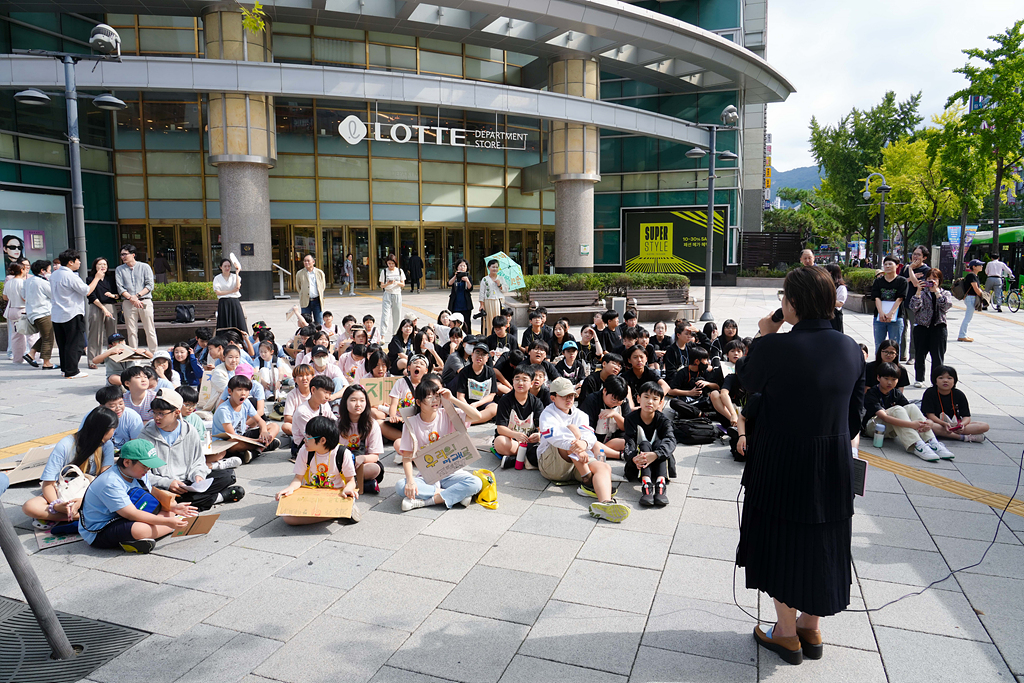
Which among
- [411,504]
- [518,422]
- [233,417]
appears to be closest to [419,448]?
[411,504]

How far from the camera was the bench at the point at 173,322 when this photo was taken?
14.1m

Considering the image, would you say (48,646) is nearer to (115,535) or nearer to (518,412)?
(115,535)

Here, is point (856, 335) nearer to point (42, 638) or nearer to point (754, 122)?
point (42, 638)

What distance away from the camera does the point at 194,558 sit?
4758 millimetres

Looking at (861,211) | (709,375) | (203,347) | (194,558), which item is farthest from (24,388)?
(861,211)

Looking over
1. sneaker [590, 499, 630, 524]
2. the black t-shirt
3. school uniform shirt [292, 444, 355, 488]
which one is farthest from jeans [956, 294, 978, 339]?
school uniform shirt [292, 444, 355, 488]

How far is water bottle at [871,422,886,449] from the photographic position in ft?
24.4

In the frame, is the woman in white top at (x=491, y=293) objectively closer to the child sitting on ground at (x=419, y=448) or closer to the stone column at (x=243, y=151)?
the child sitting on ground at (x=419, y=448)

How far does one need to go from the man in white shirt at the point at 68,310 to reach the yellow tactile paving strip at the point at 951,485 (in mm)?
11936

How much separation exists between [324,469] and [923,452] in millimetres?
6090

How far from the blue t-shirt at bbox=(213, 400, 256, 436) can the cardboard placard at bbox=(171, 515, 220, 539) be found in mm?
2106

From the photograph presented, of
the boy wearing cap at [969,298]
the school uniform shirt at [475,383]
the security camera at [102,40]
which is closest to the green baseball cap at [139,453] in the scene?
the school uniform shirt at [475,383]

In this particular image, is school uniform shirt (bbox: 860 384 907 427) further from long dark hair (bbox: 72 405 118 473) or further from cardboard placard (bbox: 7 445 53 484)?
cardboard placard (bbox: 7 445 53 484)

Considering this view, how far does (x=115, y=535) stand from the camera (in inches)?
189
